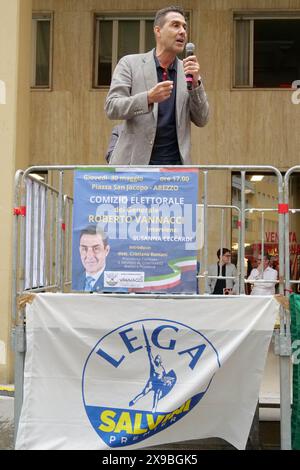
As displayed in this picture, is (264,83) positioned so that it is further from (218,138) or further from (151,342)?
(151,342)

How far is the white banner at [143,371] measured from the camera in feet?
13.8

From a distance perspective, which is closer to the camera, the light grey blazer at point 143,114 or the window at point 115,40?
the light grey blazer at point 143,114

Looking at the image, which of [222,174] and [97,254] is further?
[222,174]

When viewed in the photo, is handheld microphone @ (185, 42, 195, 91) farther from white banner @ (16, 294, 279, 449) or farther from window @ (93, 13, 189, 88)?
window @ (93, 13, 189, 88)

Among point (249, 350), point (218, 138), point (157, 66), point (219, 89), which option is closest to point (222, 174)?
point (218, 138)

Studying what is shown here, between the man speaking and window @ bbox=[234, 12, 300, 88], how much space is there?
711cm

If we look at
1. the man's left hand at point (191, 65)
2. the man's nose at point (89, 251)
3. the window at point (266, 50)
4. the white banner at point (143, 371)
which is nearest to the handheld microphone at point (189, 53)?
the man's left hand at point (191, 65)

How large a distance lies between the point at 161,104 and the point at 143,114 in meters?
0.28

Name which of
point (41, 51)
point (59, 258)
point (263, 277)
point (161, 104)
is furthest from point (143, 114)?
point (41, 51)

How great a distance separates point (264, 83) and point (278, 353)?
27.2 ft

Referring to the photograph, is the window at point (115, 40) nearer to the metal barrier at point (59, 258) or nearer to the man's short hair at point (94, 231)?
the metal barrier at point (59, 258)

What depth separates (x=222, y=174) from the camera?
428 inches

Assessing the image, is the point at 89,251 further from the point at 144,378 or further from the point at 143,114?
the point at 143,114

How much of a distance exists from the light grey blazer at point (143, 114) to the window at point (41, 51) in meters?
7.36
